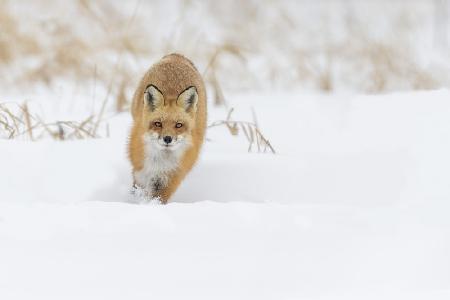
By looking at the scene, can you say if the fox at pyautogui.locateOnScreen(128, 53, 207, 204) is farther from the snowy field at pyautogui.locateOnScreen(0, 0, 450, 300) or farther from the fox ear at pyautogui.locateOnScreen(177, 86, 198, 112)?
the snowy field at pyautogui.locateOnScreen(0, 0, 450, 300)

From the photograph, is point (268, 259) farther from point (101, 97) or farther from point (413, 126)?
point (101, 97)

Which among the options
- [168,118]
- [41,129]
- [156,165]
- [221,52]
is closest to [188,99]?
[168,118]

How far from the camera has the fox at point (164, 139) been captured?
380 cm

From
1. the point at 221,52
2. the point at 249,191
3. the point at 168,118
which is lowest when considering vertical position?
the point at 249,191

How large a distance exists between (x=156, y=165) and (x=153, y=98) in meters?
0.34

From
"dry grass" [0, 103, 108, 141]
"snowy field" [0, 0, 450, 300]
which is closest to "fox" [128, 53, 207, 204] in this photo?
"snowy field" [0, 0, 450, 300]

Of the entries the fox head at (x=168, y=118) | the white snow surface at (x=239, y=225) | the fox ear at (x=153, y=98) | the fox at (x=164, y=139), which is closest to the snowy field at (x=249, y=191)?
the white snow surface at (x=239, y=225)

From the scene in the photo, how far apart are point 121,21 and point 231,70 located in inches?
70.3

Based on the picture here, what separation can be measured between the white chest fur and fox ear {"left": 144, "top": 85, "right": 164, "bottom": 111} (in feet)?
0.65

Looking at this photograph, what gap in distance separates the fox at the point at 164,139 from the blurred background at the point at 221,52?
5.67 ft

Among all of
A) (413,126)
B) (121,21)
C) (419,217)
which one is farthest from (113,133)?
(121,21)

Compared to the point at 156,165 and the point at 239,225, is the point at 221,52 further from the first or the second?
the point at 239,225

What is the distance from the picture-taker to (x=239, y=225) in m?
2.73

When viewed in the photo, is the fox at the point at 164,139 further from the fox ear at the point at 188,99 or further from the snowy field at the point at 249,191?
the snowy field at the point at 249,191
